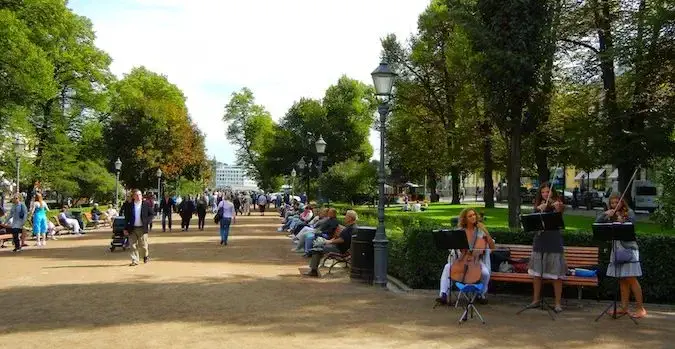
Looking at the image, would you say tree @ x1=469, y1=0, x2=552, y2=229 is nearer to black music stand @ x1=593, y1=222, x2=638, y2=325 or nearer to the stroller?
black music stand @ x1=593, y1=222, x2=638, y2=325

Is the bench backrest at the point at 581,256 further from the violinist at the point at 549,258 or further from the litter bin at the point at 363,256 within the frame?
the litter bin at the point at 363,256

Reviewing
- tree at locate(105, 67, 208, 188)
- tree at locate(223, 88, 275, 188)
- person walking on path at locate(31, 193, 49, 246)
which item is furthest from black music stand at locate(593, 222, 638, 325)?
tree at locate(223, 88, 275, 188)

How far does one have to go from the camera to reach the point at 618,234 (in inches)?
326

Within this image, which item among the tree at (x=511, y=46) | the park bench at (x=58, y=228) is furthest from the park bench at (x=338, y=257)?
the park bench at (x=58, y=228)

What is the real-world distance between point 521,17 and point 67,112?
3544 cm

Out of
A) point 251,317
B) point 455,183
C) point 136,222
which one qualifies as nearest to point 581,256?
point 251,317

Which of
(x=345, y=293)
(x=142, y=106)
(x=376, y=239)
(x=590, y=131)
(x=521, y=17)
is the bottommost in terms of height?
(x=345, y=293)

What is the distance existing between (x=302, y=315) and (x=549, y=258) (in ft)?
11.8

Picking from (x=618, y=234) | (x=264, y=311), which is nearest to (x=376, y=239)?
(x=264, y=311)

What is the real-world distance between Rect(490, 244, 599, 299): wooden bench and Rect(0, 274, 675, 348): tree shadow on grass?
52cm

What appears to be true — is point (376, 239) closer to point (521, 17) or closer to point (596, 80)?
point (521, 17)

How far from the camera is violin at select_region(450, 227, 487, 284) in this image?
8875mm

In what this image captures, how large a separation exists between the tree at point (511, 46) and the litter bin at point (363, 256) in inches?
246

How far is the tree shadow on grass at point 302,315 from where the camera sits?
7.51 meters
